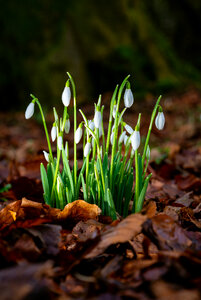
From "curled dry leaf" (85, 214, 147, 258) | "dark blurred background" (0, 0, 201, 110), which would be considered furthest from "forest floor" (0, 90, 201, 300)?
"dark blurred background" (0, 0, 201, 110)

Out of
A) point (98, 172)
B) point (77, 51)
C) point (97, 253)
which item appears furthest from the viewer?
point (77, 51)

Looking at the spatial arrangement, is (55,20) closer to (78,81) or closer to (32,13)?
(32,13)

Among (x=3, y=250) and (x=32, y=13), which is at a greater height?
(x=32, y=13)

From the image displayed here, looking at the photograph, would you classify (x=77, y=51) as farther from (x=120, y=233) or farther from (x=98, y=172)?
(x=120, y=233)

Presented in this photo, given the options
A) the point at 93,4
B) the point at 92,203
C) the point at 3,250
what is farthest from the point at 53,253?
the point at 93,4

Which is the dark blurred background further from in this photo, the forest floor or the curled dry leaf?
the curled dry leaf

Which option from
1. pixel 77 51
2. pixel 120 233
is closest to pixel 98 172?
pixel 120 233

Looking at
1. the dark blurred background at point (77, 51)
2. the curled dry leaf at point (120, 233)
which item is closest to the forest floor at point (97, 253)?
the curled dry leaf at point (120, 233)

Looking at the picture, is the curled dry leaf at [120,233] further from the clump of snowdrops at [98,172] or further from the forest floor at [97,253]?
the clump of snowdrops at [98,172]
